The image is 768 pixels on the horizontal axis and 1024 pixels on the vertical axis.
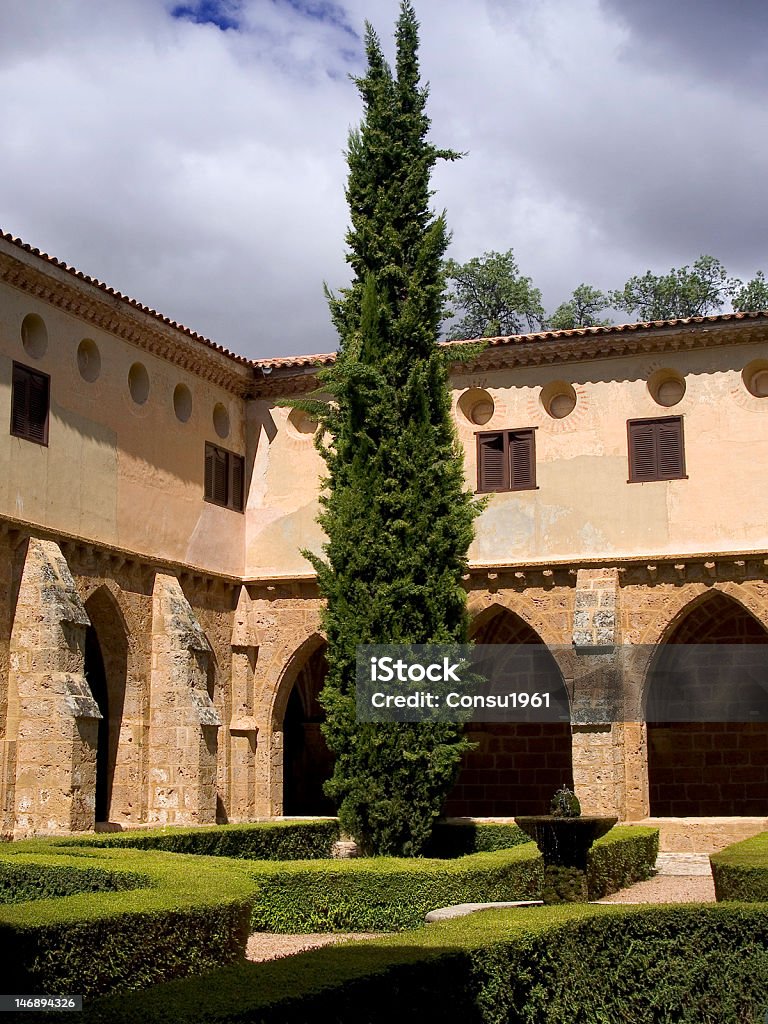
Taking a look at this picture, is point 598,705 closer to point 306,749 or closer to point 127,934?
point 306,749

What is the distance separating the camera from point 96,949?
27.0ft

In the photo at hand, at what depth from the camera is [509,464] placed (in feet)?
71.5

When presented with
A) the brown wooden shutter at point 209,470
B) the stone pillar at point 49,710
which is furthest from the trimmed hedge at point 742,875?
the brown wooden shutter at point 209,470

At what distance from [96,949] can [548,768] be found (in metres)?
17.7

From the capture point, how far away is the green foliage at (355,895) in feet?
42.3

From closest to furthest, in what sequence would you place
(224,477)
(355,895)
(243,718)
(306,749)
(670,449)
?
(355,895) < (670,449) < (243,718) < (224,477) < (306,749)

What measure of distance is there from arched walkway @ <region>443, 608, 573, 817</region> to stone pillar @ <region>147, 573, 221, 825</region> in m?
6.66

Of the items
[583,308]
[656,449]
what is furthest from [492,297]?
[656,449]

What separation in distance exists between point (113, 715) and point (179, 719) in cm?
101

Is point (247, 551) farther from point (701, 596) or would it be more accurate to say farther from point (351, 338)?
point (701, 596)

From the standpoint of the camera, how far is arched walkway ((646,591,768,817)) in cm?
2391

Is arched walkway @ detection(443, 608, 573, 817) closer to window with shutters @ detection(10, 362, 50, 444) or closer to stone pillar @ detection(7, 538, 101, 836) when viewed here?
stone pillar @ detection(7, 538, 101, 836)

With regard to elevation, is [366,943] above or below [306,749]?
below

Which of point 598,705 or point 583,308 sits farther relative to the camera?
point 583,308
